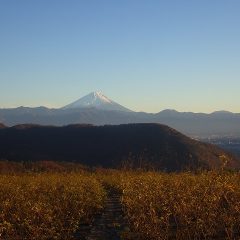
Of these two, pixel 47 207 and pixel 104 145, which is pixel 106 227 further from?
pixel 104 145

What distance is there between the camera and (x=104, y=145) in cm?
5709

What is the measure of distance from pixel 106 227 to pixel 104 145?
45984mm

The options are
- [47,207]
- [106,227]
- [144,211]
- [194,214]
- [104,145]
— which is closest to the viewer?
[194,214]

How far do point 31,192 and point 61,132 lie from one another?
5140 centimetres

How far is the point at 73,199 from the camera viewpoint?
468 inches

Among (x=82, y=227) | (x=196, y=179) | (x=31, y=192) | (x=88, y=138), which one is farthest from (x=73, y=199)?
(x=88, y=138)

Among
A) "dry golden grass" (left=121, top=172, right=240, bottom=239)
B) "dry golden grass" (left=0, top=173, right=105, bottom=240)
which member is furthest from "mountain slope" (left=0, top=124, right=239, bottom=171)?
"dry golden grass" (left=121, top=172, right=240, bottom=239)

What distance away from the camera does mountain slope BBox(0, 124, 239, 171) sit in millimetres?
50250

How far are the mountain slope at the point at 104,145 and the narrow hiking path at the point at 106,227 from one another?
102 ft

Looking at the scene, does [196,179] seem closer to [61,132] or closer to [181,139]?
[181,139]

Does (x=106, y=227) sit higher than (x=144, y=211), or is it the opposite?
(x=144, y=211)

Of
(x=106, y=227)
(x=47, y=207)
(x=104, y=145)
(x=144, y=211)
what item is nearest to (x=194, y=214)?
(x=144, y=211)

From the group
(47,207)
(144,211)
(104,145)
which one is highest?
(144,211)

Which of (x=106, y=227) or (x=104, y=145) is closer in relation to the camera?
(x=106, y=227)
